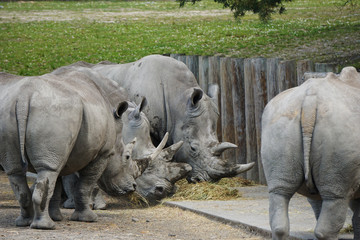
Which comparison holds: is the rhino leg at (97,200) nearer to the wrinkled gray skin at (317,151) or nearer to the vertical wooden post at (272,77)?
the vertical wooden post at (272,77)

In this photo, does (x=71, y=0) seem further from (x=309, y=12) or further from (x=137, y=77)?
(x=137, y=77)

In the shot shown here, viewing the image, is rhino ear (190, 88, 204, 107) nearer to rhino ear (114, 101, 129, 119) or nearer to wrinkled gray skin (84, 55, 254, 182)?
wrinkled gray skin (84, 55, 254, 182)

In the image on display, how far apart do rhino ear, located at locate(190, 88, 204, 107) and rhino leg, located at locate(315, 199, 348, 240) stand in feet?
15.8

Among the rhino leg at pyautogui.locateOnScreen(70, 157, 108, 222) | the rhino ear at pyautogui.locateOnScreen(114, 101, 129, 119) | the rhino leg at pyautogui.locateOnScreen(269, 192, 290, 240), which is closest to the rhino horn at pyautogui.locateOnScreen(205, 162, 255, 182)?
the rhino ear at pyautogui.locateOnScreen(114, 101, 129, 119)

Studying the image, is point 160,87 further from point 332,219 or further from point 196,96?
point 332,219

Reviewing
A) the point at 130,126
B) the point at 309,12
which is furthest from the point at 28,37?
the point at 130,126

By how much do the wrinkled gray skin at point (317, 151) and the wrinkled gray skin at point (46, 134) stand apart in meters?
2.20

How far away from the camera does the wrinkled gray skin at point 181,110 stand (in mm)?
9977

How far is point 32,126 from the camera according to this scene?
6863 mm

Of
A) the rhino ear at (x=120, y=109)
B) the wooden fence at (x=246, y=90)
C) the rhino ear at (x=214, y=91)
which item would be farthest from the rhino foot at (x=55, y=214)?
the wooden fence at (x=246, y=90)

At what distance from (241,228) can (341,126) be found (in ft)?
8.10

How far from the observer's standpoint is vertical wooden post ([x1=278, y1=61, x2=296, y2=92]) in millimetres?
10141

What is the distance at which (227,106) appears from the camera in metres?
11.5

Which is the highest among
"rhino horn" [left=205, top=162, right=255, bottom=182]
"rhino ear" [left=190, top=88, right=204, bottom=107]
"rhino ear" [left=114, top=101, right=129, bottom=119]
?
"rhino ear" [left=114, top=101, right=129, bottom=119]
